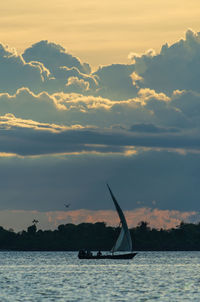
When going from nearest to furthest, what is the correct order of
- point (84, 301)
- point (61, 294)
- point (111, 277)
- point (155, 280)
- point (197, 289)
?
point (84, 301) → point (61, 294) → point (197, 289) → point (155, 280) → point (111, 277)

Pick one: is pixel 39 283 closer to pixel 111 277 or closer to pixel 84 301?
pixel 111 277

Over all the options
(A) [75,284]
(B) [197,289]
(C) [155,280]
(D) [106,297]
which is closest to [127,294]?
(D) [106,297]

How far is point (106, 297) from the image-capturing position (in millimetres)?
114000

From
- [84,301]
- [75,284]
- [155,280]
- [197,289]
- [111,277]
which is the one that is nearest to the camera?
[84,301]

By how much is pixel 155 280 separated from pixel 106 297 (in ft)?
127

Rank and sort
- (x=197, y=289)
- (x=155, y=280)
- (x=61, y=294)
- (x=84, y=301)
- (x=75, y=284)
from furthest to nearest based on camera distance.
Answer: (x=155, y=280) → (x=75, y=284) → (x=197, y=289) → (x=61, y=294) → (x=84, y=301)

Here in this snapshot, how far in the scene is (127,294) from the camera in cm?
11906

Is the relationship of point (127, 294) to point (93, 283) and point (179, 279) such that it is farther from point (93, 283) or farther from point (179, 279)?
point (179, 279)

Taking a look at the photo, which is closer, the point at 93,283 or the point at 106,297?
the point at 106,297

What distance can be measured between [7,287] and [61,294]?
18.7 metres

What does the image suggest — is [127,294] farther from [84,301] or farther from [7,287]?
[7,287]

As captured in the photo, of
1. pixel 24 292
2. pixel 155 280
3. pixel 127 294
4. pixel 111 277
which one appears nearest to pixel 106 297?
pixel 127 294

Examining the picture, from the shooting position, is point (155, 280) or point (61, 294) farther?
point (155, 280)

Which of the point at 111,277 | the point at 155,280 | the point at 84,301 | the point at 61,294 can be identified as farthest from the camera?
the point at 111,277
